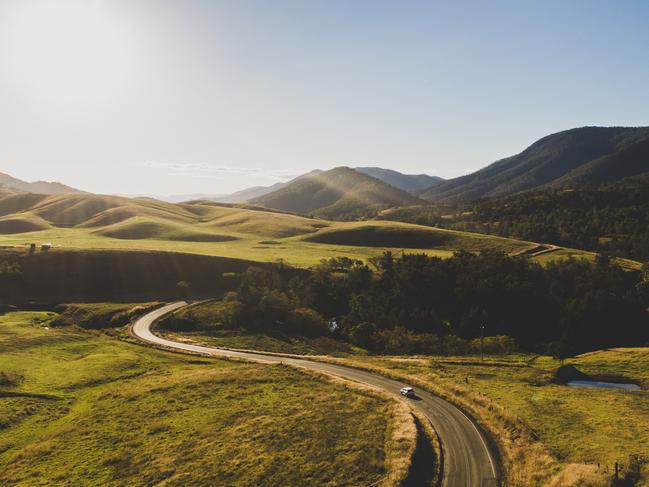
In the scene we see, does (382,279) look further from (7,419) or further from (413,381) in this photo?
(7,419)

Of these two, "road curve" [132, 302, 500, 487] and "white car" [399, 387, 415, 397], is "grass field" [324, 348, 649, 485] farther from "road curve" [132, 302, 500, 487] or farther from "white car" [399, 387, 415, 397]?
"white car" [399, 387, 415, 397]

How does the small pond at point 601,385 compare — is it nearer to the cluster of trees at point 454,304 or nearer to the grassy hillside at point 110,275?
the cluster of trees at point 454,304

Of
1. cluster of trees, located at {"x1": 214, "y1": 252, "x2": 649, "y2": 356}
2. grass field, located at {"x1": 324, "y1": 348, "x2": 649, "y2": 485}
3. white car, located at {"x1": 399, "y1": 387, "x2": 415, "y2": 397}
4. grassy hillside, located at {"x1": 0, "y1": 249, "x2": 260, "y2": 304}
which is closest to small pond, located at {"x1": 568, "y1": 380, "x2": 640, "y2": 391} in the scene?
grass field, located at {"x1": 324, "y1": 348, "x2": 649, "y2": 485}

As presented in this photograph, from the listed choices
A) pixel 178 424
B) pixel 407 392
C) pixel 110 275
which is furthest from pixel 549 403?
pixel 110 275

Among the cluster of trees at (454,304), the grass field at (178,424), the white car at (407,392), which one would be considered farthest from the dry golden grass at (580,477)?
the cluster of trees at (454,304)

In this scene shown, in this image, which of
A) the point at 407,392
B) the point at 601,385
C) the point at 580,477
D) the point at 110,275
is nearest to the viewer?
the point at 580,477

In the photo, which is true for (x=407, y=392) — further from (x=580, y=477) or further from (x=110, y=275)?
(x=110, y=275)

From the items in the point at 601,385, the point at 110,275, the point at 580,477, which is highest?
the point at 110,275

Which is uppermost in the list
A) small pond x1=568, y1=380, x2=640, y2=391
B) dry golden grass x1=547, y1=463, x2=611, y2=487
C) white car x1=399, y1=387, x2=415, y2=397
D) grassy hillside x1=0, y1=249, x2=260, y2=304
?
grassy hillside x1=0, y1=249, x2=260, y2=304
